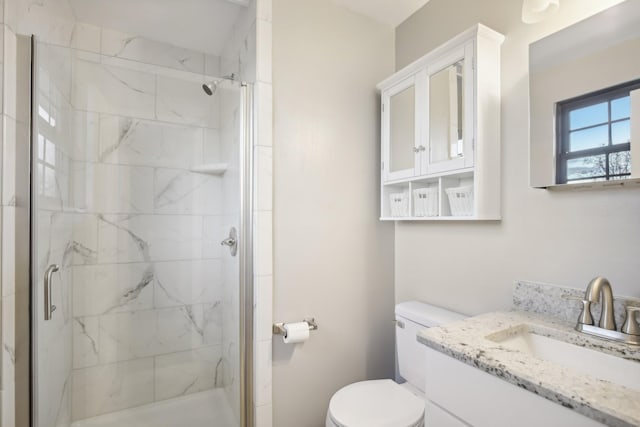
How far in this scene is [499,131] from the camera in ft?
4.29

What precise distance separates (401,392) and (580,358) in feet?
2.43

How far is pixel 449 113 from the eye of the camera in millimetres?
1384

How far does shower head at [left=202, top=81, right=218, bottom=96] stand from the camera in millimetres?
1618

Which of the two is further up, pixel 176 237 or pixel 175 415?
pixel 176 237

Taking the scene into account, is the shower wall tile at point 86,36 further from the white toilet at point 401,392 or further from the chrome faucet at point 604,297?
the chrome faucet at point 604,297

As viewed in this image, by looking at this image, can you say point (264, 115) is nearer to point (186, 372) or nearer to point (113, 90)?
point (113, 90)

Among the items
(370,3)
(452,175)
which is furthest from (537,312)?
(370,3)

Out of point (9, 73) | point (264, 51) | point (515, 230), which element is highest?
point (264, 51)

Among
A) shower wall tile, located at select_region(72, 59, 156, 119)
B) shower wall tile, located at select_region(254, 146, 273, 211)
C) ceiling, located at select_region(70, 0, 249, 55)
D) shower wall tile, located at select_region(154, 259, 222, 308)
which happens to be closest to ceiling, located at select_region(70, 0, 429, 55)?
ceiling, located at select_region(70, 0, 249, 55)

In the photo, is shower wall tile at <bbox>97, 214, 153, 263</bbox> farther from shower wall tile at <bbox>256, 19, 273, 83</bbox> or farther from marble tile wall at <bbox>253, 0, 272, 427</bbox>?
shower wall tile at <bbox>256, 19, 273, 83</bbox>

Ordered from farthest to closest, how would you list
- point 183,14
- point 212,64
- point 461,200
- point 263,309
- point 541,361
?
point 212,64, point 183,14, point 263,309, point 461,200, point 541,361

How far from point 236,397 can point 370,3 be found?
7.30ft

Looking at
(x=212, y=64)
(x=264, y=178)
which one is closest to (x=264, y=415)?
(x=264, y=178)

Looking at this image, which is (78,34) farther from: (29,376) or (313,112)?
(29,376)
